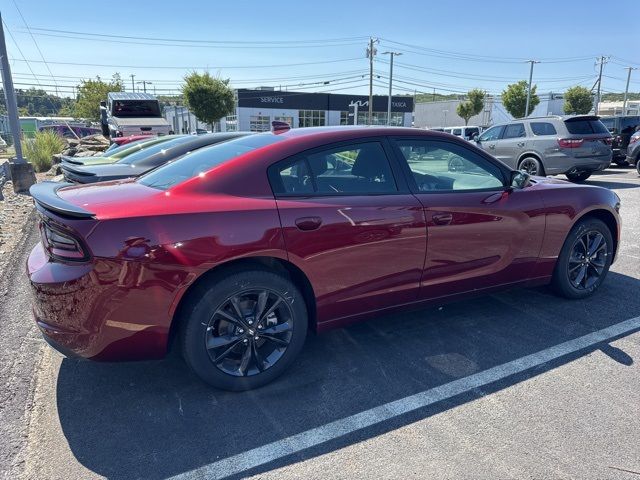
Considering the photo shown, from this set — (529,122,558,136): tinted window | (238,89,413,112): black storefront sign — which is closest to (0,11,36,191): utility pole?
(529,122,558,136): tinted window

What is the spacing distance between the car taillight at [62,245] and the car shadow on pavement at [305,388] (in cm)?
94

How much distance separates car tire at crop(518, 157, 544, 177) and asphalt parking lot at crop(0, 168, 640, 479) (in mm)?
8742

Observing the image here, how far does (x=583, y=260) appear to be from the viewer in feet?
14.3

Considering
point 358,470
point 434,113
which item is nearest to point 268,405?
point 358,470

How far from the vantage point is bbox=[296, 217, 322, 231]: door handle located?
9.45ft

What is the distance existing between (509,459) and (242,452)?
4.47 feet

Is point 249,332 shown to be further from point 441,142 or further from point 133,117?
point 133,117

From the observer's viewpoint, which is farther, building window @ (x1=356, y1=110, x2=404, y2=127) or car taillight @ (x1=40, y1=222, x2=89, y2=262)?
building window @ (x1=356, y1=110, x2=404, y2=127)

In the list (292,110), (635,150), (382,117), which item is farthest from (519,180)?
(382,117)

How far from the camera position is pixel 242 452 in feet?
7.93

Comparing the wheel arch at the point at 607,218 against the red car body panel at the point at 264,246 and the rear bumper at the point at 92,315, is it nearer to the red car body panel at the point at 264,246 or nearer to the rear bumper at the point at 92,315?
the red car body panel at the point at 264,246

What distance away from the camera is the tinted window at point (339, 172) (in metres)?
3.01

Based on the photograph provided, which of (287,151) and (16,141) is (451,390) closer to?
(287,151)

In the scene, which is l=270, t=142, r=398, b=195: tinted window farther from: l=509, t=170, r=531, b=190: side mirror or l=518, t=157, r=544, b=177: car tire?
l=518, t=157, r=544, b=177: car tire
